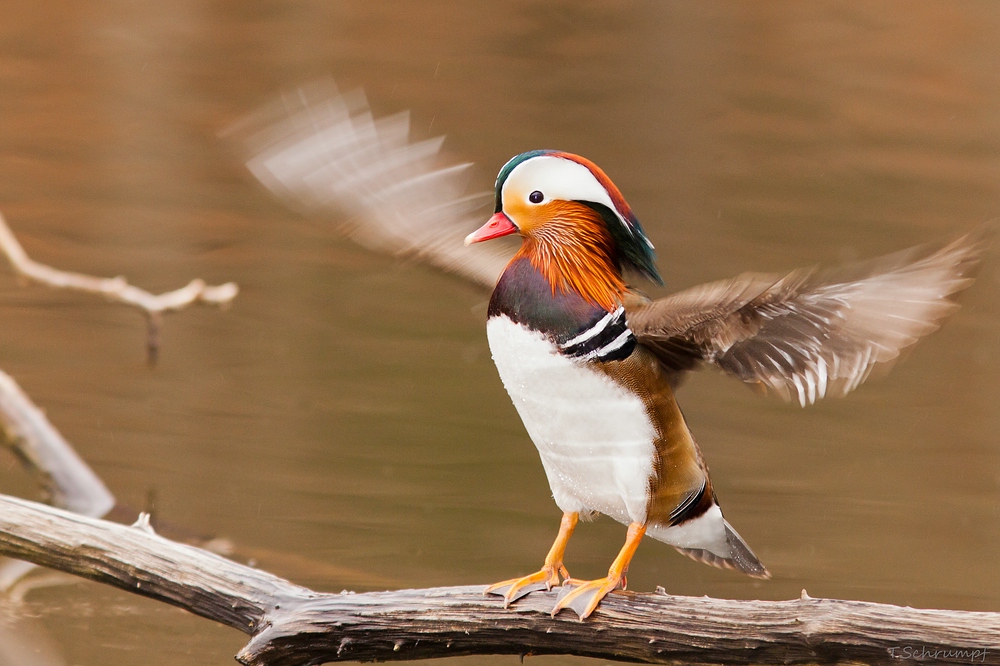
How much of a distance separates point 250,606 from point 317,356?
7.96ft

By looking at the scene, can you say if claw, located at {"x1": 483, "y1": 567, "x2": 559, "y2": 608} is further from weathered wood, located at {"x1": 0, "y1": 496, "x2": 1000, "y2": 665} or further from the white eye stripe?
the white eye stripe

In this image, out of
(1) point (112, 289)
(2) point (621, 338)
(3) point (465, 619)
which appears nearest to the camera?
(2) point (621, 338)

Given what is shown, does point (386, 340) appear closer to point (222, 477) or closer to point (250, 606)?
point (222, 477)

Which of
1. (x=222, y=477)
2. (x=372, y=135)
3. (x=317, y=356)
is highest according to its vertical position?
(x=317, y=356)

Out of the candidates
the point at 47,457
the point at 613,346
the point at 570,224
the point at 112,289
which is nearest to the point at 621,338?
the point at 613,346

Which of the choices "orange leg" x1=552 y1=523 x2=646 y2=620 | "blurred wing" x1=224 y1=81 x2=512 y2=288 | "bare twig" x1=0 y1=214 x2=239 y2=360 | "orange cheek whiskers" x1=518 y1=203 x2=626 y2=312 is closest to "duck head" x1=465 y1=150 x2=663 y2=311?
"orange cheek whiskers" x1=518 y1=203 x2=626 y2=312

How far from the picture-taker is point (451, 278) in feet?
4.79

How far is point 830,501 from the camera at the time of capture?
300cm

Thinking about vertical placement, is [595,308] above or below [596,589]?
above

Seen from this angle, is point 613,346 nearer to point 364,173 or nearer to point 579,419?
point 579,419

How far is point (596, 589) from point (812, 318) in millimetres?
420

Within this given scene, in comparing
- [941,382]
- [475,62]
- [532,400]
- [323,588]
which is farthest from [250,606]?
[475,62]

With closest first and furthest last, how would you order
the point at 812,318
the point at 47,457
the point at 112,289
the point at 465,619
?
the point at 812,318
the point at 465,619
the point at 112,289
the point at 47,457

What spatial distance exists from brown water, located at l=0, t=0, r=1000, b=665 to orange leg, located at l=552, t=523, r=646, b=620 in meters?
0.37
